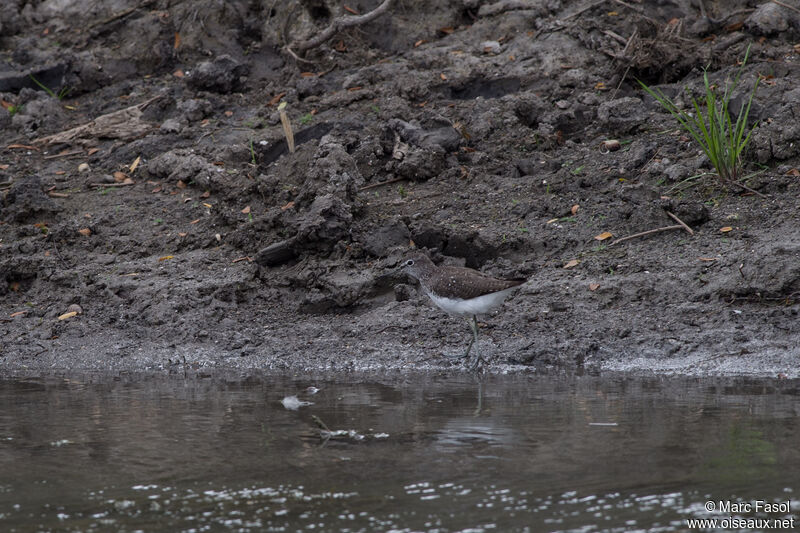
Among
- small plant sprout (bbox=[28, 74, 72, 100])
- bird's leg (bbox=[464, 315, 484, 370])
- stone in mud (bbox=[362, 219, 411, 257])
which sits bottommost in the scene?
bird's leg (bbox=[464, 315, 484, 370])

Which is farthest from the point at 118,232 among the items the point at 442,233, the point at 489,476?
the point at 489,476

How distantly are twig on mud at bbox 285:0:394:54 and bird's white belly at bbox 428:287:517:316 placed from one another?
5.70m

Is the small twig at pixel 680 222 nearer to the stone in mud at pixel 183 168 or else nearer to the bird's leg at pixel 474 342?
the bird's leg at pixel 474 342

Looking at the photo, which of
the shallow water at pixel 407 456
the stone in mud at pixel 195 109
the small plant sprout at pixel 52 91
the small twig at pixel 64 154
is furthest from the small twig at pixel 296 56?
the shallow water at pixel 407 456

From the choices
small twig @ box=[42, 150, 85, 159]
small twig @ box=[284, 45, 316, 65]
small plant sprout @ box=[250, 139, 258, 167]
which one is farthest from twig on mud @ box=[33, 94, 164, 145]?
small twig @ box=[284, 45, 316, 65]

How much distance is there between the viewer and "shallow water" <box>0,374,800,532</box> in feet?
14.1

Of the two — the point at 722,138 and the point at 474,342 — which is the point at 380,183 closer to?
the point at 474,342

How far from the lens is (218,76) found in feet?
40.4

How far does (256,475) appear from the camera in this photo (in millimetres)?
4910

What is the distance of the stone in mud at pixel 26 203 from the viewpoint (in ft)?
34.7

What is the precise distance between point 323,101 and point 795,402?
23.7 ft

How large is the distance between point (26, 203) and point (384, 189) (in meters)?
4.03

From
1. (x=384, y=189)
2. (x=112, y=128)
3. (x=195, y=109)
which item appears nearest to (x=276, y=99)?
(x=195, y=109)

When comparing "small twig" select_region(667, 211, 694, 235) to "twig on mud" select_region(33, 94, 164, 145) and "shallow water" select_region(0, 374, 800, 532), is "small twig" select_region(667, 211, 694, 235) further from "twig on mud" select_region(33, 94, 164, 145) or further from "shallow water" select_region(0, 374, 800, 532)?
"twig on mud" select_region(33, 94, 164, 145)
